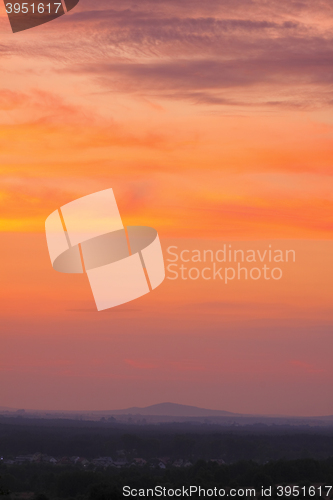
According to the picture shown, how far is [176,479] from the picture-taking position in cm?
5766

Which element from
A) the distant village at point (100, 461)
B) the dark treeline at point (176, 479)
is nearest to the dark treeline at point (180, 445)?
the distant village at point (100, 461)

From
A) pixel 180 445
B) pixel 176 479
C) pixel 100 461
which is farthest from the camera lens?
pixel 180 445

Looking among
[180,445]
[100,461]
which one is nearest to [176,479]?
[100,461]

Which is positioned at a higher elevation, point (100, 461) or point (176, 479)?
point (176, 479)

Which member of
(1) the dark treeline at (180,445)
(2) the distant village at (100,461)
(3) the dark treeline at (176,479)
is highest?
(3) the dark treeline at (176,479)

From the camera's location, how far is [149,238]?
24.2 meters

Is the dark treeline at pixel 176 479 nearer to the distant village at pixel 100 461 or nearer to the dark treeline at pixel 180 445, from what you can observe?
the distant village at pixel 100 461

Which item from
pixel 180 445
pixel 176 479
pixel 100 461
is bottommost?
pixel 180 445

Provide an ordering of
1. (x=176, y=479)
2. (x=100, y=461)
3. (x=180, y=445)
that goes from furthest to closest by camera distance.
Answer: (x=180, y=445)
(x=100, y=461)
(x=176, y=479)

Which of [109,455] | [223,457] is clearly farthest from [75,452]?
[223,457]

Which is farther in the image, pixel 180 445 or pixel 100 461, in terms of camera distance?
pixel 180 445

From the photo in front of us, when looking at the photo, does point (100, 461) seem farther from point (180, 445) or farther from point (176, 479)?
point (176, 479)

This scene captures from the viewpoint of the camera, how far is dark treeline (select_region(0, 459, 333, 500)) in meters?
48.4

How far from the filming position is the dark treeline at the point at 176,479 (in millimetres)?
48406
